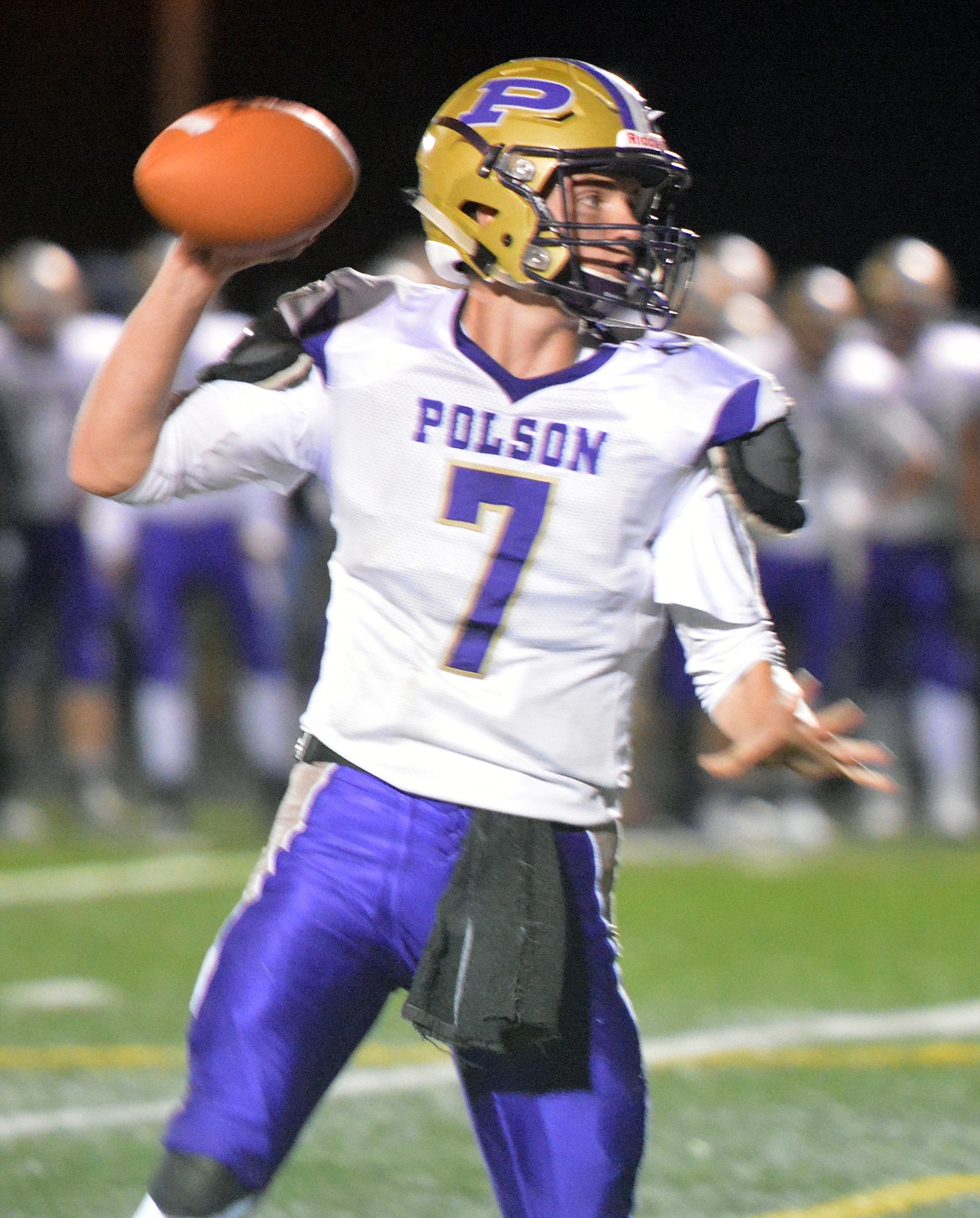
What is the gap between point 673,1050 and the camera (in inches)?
176

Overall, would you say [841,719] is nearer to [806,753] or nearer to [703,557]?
[806,753]

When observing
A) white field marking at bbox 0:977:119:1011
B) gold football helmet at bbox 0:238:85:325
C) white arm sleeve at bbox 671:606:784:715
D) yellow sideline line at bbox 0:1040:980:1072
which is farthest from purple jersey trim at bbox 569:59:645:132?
gold football helmet at bbox 0:238:85:325

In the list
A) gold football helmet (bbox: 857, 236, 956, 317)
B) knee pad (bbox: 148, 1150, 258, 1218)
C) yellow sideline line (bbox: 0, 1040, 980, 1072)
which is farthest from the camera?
gold football helmet (bbox: 857, 236, 956, 317)

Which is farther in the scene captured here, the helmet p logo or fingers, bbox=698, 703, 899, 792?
the helmet p logo

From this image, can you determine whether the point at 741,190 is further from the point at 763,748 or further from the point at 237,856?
the point at 763,748

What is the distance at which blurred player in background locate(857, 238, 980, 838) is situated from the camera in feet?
24.5

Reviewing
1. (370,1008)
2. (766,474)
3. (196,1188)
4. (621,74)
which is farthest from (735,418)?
(621,74)

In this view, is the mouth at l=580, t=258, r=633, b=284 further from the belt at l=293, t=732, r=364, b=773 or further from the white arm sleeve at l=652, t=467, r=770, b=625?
the belt at l=293, t=732, r=364, b=773

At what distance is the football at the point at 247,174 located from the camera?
92.0 inches

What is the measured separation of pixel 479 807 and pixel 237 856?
4512 millimetres

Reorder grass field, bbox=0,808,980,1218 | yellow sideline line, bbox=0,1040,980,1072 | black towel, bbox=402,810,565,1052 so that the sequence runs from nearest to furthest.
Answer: black towel, bbox=402,810,565,1052
grass field, bbox=0,808,980,1218
yellow sideline line, bbox=0,1040,980,1072

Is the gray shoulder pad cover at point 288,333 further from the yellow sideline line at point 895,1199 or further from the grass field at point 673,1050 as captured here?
the yellow sideline line at point 895,1199

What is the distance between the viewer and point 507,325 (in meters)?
2.44

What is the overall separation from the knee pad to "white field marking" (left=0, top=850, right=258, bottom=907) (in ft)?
12.9
